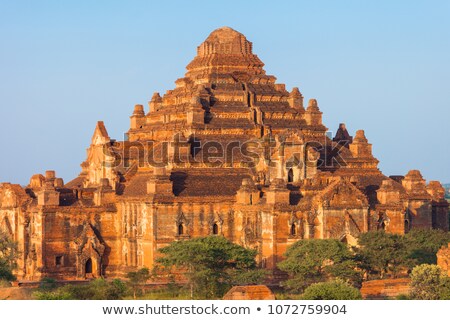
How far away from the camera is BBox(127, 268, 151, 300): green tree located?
8419cm

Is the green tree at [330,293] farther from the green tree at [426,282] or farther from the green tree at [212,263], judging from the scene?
the green tree at [212,263]

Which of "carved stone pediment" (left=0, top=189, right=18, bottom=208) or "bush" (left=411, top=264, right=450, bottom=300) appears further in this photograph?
"carved stone pediment" (left=0, top=189, right=18, bottom=208)

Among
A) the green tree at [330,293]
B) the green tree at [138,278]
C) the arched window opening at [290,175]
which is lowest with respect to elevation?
the green tree at [330,293]

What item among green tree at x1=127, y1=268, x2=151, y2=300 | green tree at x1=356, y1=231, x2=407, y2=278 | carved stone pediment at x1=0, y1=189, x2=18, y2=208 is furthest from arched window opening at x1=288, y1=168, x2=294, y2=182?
carved stone pediment at x1=0, y1=189, x2=18, y2=208

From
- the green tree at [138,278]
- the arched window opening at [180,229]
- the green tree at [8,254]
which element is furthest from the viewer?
the arched window opening at [180,229]

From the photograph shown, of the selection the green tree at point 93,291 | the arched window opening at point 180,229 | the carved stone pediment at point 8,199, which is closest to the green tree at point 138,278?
the green tree at point 93,291

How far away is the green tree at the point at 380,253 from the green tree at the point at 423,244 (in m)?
0.58

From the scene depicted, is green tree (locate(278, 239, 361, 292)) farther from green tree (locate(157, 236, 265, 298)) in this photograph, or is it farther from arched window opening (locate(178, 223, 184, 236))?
arched window opening (locate(178, 223, 184, 236))

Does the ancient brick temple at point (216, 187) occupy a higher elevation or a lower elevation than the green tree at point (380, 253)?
higher

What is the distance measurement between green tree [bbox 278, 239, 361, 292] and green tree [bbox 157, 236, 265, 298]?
1.86 metres

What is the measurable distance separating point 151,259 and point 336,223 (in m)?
10.5

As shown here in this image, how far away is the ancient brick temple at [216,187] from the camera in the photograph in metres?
89.1

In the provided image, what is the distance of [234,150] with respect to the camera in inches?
3750
